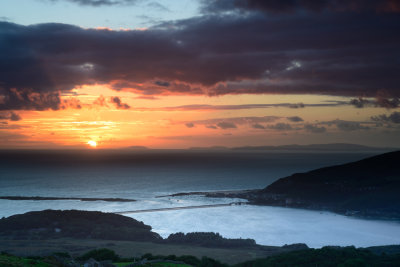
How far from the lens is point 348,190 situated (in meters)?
110

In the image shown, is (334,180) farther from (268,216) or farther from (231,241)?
(231,241)

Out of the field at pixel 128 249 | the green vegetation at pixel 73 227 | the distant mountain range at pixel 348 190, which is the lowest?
the field at pixel 128 249

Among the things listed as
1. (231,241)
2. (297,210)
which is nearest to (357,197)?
(297,210)

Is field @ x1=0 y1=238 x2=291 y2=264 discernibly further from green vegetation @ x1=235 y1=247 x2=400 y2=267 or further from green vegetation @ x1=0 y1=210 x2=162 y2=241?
green vegetation @ x1=235 y1=247 x2=400 y2=267

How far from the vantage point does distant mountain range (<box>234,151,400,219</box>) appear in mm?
94812

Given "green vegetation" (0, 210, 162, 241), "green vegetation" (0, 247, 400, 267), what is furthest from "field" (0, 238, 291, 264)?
"green vegetation" (0, 247, 400, 267)

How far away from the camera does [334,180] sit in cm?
12388

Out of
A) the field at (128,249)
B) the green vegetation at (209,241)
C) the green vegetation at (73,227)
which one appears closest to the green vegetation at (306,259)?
the field at (128,249)

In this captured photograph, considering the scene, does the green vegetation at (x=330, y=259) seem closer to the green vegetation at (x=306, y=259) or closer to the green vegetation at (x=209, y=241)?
the green vegetation at (x=306, y=259)

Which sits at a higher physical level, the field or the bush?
the bush

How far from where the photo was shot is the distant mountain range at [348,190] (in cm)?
9481

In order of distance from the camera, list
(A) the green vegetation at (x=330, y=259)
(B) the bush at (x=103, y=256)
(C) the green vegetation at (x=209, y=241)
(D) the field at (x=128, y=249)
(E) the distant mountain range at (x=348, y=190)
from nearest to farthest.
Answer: (A) the green vegetation at (x=330, y=259)
(B) the bush at (x=103, y=256)
(D) the field at (x=128, y=249)
(C) the green vegetation at (x=209, y=241)
(E) the distant mountain range at (x=348, y=190)

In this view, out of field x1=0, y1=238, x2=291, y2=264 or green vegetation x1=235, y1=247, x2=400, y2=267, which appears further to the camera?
field x1=0, y1=238, x2=291, y2=264

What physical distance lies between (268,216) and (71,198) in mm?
61123
